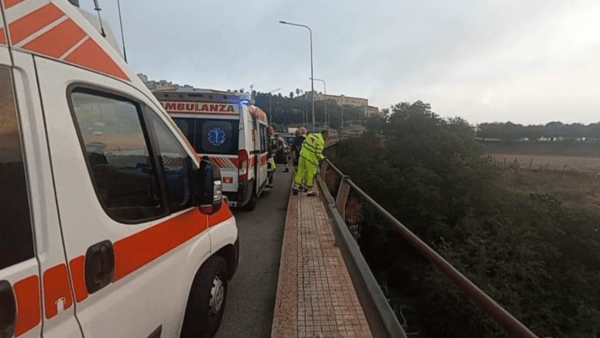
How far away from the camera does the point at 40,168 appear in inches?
47.8

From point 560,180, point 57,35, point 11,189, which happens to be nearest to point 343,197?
point 57,35

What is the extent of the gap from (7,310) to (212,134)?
19.3ft

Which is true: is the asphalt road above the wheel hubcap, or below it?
below

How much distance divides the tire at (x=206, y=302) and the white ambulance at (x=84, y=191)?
143 mm

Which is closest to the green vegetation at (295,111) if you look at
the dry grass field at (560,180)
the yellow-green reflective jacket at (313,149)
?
the dry grass field at (560,180)

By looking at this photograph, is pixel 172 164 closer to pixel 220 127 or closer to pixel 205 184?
pixel 205 184

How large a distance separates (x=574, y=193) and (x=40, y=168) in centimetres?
6365

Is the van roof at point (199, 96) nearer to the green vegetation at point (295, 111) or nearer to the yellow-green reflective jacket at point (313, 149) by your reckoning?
the yellow-green reflective jacket at point (313, 149)

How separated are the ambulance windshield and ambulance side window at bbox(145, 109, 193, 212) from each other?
14.2 ft

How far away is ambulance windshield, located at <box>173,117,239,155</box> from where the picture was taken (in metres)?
6.67

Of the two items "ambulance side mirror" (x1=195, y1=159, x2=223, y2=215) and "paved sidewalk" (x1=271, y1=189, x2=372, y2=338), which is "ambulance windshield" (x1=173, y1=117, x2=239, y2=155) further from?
"ambulance side mirror" (x1=195, y1=159, x2=223, y2=215)

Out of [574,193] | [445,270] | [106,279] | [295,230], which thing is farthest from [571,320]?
[574,193]

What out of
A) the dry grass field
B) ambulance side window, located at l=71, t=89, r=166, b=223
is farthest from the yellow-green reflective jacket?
the dry grass field

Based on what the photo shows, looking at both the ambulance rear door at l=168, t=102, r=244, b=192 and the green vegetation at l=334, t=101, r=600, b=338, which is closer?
the ambulance rear door at l=168, t=102, r=244, b=192
